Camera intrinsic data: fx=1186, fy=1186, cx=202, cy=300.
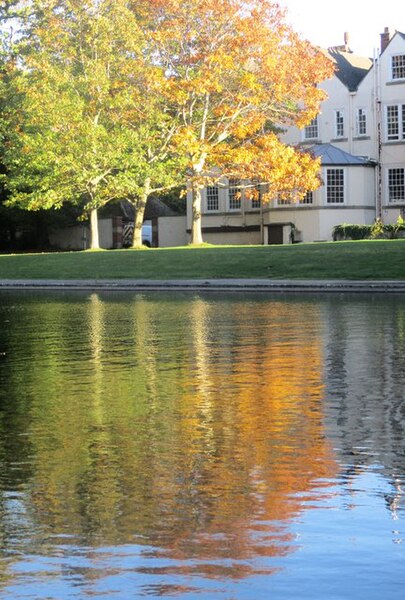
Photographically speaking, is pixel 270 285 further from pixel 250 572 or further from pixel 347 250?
pixel 250 572

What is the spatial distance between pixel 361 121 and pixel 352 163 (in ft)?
13.1

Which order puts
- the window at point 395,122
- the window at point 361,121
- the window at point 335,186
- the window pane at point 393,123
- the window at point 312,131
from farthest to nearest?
the window at point 312,131 → the window at point 361,121 → the window pane at point 393,123 → the window at point 395,122 → the window at point 335,186

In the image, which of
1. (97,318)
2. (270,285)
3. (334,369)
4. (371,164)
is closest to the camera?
(334,369)

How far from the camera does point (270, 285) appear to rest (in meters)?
38.7

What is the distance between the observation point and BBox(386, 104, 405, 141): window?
67125mm

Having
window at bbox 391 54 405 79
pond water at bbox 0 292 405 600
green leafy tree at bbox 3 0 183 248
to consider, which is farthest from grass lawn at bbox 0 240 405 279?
pond water at bbox 0 292 405 600

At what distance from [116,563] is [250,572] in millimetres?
710

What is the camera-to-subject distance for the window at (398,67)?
221 feet

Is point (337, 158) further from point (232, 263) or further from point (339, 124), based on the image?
point (232, 263)

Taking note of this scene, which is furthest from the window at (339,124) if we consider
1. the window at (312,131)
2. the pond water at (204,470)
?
the pond water at (204,470)

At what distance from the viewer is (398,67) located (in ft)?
221

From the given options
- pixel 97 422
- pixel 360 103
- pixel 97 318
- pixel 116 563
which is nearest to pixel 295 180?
pixel 360 103

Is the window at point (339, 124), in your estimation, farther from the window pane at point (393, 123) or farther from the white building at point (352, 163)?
the window pane at point (393, 123)

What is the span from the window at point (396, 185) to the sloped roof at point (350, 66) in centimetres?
579
